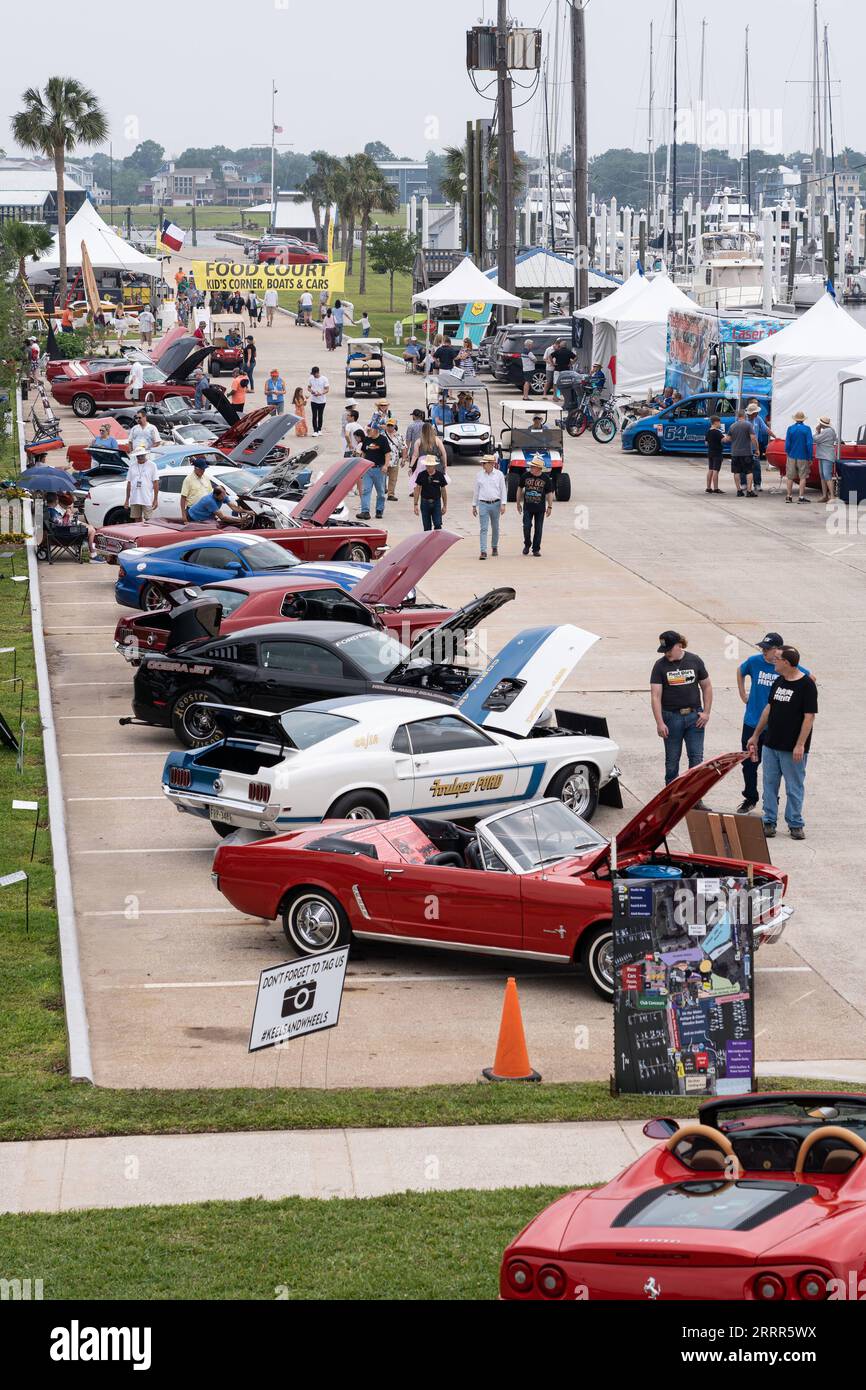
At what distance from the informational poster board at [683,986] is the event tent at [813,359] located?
26372mm

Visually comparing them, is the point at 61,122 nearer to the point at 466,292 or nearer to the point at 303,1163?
the point at 466,292

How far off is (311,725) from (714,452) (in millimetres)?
21280

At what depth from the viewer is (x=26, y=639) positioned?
72.8 feet

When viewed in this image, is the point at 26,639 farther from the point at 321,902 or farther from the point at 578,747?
the point at 321,902

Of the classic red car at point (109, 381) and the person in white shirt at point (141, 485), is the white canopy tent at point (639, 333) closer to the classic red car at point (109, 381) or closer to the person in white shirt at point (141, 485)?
the classic red car at point (109, 381)

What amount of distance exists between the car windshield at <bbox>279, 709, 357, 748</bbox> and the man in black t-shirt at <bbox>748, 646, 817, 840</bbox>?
3.34m

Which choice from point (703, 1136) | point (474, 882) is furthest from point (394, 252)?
point (703, 1136)

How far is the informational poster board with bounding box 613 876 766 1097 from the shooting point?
32.2 ft

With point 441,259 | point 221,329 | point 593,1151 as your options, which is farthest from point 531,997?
point 441,259

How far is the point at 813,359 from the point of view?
35344mm

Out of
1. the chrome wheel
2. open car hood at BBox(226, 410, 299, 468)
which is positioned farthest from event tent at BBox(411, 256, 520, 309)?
the chrome wheel

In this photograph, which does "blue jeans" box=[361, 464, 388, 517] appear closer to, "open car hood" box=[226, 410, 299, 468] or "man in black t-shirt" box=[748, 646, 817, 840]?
"open car hood" box=[226, 410, 299, 468]
